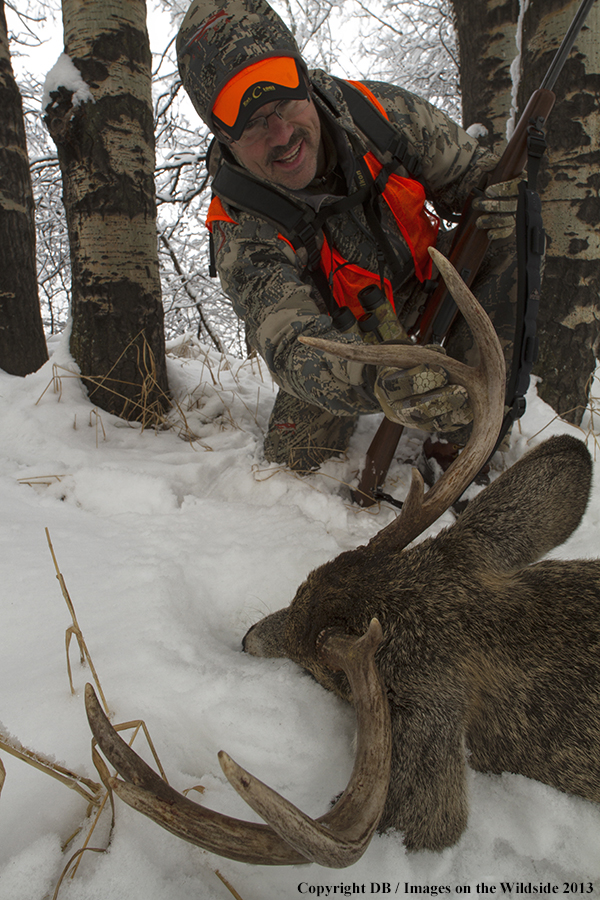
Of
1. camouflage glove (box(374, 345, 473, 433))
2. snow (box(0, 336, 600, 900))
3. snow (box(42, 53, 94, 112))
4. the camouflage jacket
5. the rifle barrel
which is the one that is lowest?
snow (box(0, 336, 600, 900))

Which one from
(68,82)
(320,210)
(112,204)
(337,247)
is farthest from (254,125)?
(68,82)

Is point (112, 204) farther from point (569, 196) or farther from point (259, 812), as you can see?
point (259, 812)

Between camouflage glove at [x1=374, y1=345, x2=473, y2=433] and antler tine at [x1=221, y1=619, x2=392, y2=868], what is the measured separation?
2.85 feet

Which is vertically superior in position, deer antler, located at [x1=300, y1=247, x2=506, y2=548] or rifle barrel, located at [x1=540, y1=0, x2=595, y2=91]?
rifle barrel, located at [x1=540, y1=0, x2=595, y2=91]

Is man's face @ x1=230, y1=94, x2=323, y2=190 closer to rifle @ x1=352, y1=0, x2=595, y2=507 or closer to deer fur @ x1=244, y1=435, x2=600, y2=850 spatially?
rifle @ x1=352, y1=0, x2=595, y2=507

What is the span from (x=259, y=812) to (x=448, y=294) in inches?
95.0

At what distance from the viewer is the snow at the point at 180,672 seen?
1037mm

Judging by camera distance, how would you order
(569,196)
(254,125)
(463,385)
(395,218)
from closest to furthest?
(463,385)
(254,125)
(395,218)
(569,196)

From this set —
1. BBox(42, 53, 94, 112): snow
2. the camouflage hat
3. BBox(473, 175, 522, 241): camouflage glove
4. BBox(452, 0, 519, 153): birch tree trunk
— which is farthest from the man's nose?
BBox(452, 0, 519, 153): birch tree trunk

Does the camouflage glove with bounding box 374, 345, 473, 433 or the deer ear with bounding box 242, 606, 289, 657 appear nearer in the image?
the deer ear with bounding box 242, 606, 289, 657

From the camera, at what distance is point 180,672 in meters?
1.43

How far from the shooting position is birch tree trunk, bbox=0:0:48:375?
3143mm

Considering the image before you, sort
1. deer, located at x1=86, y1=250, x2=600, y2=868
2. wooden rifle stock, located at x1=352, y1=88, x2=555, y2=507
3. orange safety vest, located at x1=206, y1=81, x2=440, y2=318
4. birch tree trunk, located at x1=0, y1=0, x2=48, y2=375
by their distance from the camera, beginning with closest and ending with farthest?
deer, located at x1=86, y1=250, x2=600, y2=868
wooden rifle stock, located at x1=352, y1=88, x2=555, y2=507
orange safety vest, located at x1=206, y1=81, x2=440, y2=318
birch tree trunk, located at x1=0, y1=0, x2=48, y2=375

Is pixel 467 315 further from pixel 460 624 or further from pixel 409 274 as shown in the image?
pixel 409 274
